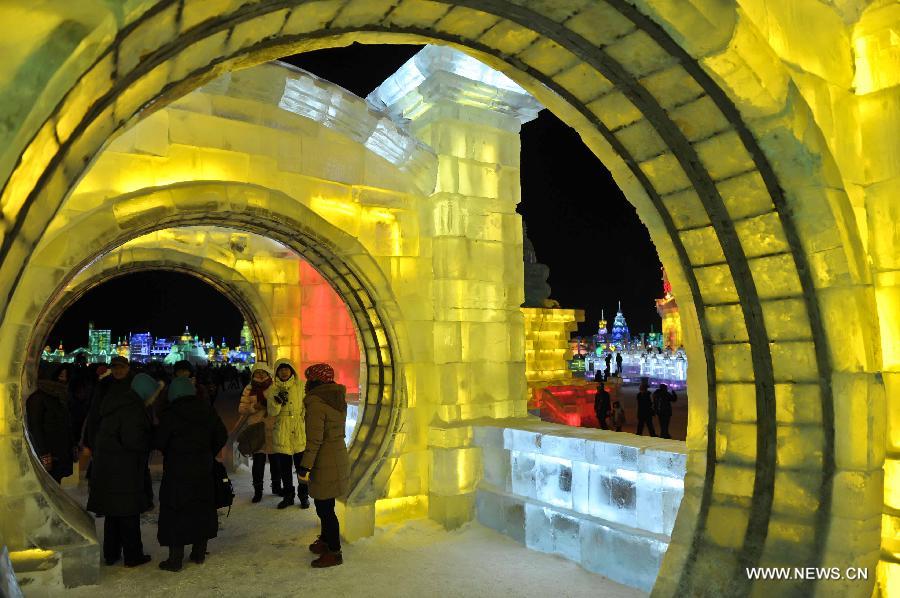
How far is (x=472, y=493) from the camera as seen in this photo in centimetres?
620

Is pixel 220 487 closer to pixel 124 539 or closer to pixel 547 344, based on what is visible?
pixel 124 539

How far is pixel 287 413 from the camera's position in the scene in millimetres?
6645

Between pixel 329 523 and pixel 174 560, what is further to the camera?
pixel 329 523

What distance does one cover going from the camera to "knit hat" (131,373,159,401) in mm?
5301

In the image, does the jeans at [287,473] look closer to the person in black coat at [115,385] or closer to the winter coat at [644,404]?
the person in black coat at [115,385]

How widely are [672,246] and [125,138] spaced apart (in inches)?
169

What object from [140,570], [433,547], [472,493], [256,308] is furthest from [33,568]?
[256,308]

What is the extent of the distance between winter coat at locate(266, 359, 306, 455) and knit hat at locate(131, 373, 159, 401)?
137 centimetres

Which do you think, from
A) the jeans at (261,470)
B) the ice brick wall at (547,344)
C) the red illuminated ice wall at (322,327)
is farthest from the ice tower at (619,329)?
the jeans at (261,470)

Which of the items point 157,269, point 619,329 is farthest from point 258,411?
point 619,329

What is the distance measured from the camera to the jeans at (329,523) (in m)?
5.22

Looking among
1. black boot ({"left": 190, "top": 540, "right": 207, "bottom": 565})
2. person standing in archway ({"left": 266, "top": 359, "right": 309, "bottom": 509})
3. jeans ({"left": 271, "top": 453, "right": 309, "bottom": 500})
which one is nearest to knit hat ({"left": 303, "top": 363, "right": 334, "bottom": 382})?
person standing in archway ({"left": 266, "top": 359, "right": 309, "bottom": 509})

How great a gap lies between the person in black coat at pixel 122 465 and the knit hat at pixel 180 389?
28 centimetres

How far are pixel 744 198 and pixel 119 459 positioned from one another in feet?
15.7
